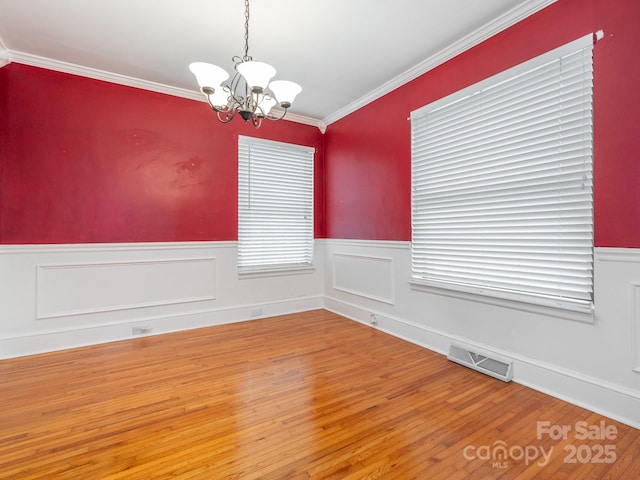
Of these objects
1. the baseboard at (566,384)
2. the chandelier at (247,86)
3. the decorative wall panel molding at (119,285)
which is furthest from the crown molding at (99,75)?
the baseboard at (566,384)

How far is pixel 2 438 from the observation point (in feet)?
5.97

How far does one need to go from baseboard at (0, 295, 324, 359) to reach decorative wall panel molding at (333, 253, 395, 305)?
2.14 ft

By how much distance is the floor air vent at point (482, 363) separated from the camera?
98.5 inches

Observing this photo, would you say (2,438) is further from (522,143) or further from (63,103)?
(522,143)

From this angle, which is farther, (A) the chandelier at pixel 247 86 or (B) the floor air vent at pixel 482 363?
(B) the floor air vent at pixel 482 363

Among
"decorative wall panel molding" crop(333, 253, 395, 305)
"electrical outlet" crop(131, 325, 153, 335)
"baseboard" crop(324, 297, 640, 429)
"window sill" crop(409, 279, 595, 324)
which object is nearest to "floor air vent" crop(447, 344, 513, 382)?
"baseboard" crop(324, 297, 640, 429)

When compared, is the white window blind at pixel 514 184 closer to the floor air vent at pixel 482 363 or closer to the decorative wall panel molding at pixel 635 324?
the decorative wall panel molding at pixel 635 324

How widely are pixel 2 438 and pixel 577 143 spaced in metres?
4.07

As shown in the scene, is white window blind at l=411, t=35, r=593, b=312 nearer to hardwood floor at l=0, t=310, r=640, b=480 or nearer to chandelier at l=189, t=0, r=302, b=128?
hardwood floor at l=0, t=310, r=640, b=480

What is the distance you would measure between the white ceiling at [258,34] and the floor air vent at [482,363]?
2.74 m

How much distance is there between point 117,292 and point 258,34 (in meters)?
3.03

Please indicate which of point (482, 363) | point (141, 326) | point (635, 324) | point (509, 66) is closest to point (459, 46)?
point (509, 66)

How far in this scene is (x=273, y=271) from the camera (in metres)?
4.48

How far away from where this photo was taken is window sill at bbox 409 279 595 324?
2137 millimetres
